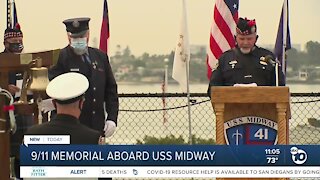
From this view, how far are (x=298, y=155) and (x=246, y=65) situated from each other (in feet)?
3.31

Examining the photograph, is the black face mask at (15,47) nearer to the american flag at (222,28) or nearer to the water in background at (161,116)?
the water in background at (161,116)

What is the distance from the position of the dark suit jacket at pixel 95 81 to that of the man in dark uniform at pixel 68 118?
60cm

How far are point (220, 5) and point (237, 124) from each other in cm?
189

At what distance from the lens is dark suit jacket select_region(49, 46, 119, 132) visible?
3.68 m

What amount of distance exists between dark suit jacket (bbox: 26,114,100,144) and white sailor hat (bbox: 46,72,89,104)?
0.08 m

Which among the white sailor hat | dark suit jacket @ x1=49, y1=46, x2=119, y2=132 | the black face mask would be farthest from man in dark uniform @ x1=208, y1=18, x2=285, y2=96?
the black face mask

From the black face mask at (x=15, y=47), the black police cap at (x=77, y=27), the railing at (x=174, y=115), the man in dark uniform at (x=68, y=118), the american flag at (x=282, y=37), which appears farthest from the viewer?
the railing at (x=174, y=115)

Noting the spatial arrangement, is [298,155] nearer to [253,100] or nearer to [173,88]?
[253,100]

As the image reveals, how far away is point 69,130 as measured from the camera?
2.94 m

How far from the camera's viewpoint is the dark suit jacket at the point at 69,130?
2.94 m

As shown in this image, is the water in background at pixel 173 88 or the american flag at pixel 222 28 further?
the water in background at pixel 173 88

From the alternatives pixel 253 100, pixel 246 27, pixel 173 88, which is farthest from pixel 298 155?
pixel 173 88

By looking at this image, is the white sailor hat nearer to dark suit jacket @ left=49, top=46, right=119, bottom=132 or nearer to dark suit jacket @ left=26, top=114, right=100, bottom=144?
dark suit jacket @ left=26, top=114, right=100, bottom=144

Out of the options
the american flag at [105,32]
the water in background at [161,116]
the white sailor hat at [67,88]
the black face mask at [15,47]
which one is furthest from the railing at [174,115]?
the white sailor hat at [67,88]
